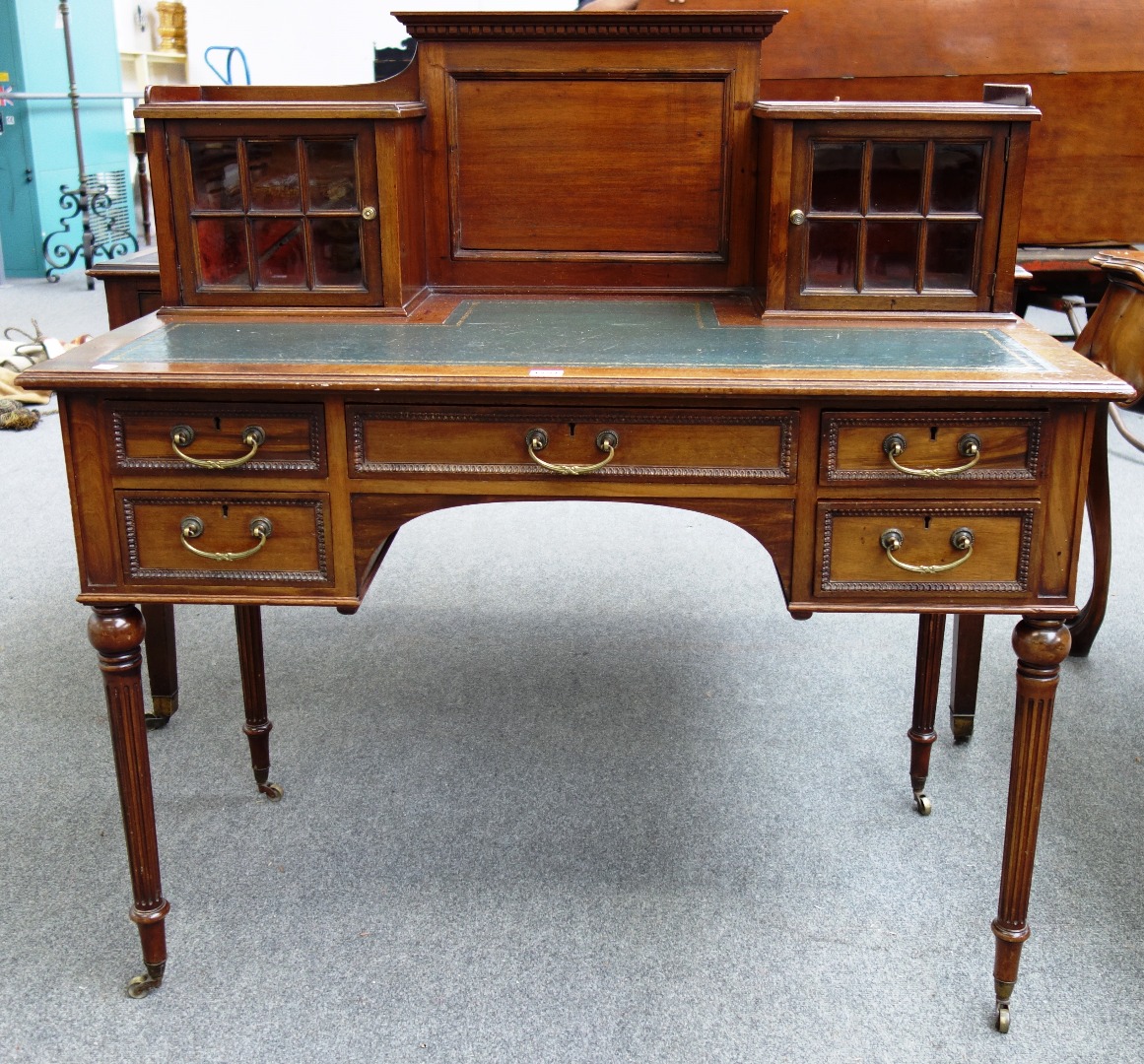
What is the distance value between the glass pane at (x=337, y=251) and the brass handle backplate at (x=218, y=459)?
475 millimetres

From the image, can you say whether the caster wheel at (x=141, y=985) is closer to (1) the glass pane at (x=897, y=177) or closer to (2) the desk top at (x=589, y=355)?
(2) the desk top at (x=589, y=355)

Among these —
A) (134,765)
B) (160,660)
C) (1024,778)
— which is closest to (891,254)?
(1024,778)

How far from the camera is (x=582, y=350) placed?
5.84 ft

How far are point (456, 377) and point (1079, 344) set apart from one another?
A: 6.04ft

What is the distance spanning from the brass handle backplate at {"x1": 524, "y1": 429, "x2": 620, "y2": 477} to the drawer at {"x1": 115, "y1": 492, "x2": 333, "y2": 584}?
0.31m

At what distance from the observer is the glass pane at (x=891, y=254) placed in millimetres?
2016

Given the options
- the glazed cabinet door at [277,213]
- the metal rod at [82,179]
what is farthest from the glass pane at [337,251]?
the metal rod at [82,179]

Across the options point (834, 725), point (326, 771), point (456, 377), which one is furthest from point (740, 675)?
point (456, 377)

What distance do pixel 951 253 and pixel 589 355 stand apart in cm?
69

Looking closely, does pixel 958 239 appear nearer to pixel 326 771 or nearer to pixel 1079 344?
pixel 1079 344

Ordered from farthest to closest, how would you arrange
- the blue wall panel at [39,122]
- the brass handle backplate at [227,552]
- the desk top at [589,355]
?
1. the blue wall panel at [39,122]
2. the brass handle backplate at [227,552]
3. the desk top at [589,355]

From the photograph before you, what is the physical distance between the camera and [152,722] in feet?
9.00

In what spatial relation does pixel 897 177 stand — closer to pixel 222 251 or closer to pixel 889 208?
pixel 889 208

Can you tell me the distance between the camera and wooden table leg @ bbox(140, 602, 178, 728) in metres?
2.72
